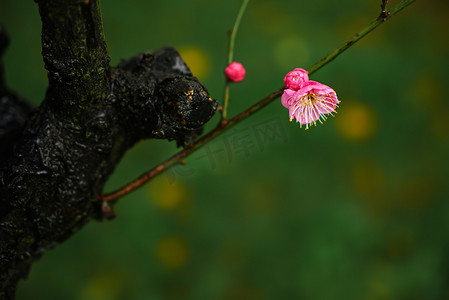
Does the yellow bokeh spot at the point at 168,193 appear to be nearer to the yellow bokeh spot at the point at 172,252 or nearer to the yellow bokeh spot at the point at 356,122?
the yellow bokeh spot at the point at 172,252

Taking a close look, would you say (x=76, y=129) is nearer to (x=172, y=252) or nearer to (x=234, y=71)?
(x=234, y=71)

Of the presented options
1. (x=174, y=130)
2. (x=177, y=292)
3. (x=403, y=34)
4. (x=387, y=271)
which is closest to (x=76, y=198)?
(x=174, y=130)

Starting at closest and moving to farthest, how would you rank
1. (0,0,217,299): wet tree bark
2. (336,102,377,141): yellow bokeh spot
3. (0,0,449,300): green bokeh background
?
(0,0,217,299): wet tree bark → (0,0,449,300): green bokeh background → (336,102,377,141): yellow bokeh spot

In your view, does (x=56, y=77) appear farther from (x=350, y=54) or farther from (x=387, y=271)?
(x=350, y=54)

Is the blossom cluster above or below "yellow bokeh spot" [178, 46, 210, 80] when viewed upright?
below

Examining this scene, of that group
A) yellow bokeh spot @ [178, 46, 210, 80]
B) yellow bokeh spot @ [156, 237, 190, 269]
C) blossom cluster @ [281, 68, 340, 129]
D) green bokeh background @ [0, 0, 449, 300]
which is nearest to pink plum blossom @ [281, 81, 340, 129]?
blossom cluster @ [281, 68, 340, 129]

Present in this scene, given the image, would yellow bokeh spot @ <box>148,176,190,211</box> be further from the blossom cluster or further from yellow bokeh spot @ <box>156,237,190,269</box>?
the blossom cluster

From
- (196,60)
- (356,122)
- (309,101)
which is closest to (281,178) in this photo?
(356,122)
